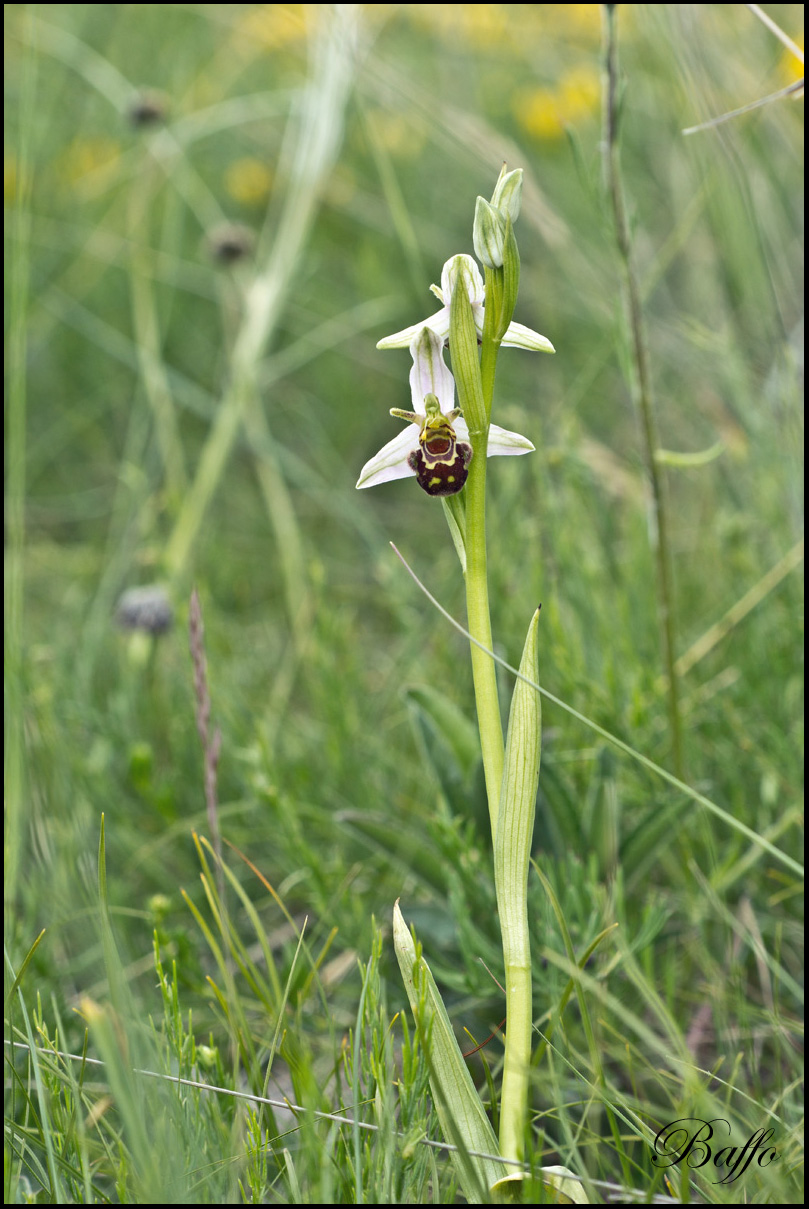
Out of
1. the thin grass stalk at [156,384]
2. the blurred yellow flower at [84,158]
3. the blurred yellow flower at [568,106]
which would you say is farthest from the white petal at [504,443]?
the blurred yellow flower at [84,158]

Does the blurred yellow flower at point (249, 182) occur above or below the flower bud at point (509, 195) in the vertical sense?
above

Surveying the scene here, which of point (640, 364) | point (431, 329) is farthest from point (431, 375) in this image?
point (640, 364)

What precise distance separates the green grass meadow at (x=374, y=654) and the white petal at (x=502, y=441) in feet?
0.95

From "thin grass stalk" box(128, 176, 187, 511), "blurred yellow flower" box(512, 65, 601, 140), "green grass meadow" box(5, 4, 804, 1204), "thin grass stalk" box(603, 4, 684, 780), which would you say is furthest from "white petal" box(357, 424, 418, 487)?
"blurred yellow flower" box(512, 65, 601, 140)

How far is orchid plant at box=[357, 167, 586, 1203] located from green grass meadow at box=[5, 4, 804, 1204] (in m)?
0.04

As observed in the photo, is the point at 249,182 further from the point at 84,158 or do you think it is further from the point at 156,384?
the point at 156,384

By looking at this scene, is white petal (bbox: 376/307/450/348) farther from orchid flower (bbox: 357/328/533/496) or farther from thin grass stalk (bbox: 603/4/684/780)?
thin grass stalk (bbox: 603/4/684/780)

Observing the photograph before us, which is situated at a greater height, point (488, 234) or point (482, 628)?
point (488, 234)

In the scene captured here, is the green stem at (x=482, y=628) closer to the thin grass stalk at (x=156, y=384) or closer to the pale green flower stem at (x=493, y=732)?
the pale green flower stem at (x=493, y=732)

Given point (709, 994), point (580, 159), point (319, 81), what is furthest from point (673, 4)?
point (709, 994)

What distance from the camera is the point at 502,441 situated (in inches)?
34.2

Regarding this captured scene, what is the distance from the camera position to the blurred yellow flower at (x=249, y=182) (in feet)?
11.9

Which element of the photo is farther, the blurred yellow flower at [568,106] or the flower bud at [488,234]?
the blurred yellow flower at [568,106]

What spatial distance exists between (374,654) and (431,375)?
1.47m
